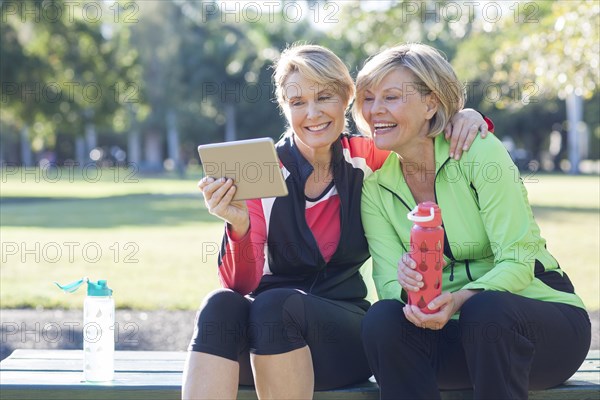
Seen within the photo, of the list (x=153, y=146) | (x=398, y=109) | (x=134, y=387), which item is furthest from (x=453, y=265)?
(x=153, y=146)

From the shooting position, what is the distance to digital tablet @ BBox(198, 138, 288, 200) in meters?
3.37

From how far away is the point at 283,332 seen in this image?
3.33 metres

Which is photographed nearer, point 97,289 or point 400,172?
point 97,289

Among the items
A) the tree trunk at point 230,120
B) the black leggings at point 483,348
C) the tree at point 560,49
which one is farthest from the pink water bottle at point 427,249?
the tree trunk at point 230,120

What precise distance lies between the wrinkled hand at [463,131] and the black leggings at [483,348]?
0.66m

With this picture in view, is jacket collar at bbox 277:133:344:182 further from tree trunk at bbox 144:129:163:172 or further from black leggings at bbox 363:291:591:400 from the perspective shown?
tree trunk at bbox 144:129:163:172

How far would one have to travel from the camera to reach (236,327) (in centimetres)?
337

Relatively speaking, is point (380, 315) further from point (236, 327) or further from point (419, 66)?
point (419, 66)

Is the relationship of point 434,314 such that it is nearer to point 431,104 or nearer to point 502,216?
point 502,216

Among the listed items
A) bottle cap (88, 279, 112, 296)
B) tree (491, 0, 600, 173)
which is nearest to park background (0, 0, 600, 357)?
tree (491, 0, 600, 173)

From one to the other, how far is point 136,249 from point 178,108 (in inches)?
1707

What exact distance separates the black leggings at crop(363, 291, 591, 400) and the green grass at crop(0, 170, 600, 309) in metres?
0.76

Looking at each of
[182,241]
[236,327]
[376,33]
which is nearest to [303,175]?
[236,327]

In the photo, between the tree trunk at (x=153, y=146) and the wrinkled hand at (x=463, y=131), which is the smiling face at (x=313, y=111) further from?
the tree trunk at (x=153, y=146)
